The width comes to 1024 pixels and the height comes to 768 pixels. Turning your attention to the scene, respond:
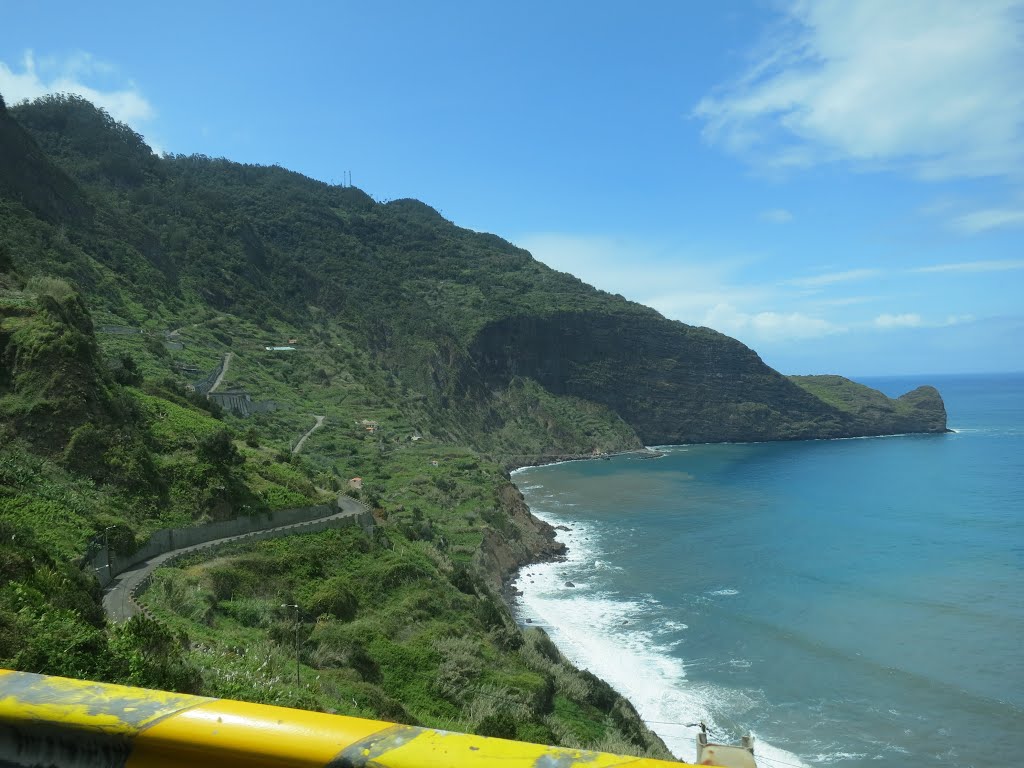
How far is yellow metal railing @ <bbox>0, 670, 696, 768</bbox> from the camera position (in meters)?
1.82

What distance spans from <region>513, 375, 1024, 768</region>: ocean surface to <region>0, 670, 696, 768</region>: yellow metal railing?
2666 centimetres

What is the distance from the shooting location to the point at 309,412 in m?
67.8

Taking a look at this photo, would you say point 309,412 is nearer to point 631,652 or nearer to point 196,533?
point 631,652

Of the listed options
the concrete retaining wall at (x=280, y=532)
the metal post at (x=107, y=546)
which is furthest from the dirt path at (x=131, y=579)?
the metal post at (x=107, y=546)

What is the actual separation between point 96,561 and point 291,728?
18326 millimetres

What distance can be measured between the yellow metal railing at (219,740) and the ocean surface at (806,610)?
26.7 meters

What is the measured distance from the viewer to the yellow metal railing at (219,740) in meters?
1.82

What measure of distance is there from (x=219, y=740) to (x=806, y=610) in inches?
1760

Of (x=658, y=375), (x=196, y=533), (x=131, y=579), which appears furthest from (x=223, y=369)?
(x=658, y=375)

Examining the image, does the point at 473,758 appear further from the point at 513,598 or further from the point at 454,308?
the point at 454,308

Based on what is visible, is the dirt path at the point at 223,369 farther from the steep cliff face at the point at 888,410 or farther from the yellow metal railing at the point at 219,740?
the steep cliff face at the point at 888,410

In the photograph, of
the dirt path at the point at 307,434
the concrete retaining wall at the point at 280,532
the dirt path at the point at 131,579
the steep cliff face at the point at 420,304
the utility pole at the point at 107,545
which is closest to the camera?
the dirt path at the point at 131,579

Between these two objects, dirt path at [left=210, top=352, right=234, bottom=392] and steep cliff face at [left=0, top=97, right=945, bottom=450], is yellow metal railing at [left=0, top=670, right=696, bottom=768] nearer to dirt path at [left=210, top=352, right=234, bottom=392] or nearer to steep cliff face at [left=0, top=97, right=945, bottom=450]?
dirt path at [left=210, top=352, right=234, bottom=392]

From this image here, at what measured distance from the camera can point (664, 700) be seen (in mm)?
30109
